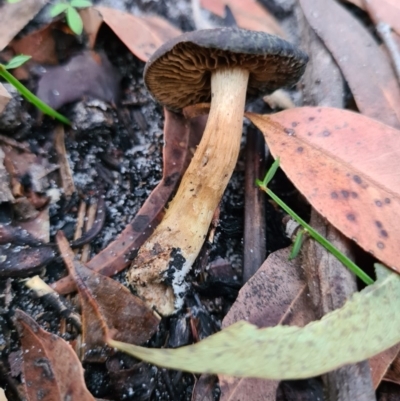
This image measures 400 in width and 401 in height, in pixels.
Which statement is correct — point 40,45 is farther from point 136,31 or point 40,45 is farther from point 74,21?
point 136,31

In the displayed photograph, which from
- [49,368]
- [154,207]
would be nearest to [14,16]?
[154,207]

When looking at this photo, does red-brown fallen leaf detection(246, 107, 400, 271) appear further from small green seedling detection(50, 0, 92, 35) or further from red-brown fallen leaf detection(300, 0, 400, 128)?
small green seedling detection(50, 0, 92, 35)

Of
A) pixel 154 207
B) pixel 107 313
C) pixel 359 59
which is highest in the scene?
pixel 359 59

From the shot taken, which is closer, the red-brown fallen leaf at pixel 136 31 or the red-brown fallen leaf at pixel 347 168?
the red-brown fallen leaf at pixel 347 168

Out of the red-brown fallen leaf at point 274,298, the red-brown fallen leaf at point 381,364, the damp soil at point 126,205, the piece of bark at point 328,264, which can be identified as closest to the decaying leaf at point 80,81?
the damp soil at point 126,205

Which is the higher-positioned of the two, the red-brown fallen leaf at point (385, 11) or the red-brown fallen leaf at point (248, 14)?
the red-brown fallen leaf at point (385, 11)

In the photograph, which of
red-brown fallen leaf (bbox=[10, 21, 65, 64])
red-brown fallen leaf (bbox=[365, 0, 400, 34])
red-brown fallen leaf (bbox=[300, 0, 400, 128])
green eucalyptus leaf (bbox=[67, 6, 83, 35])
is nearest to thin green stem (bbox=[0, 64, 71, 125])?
red-brown fallen leaf (bbox=[10, 21, 65, 64])

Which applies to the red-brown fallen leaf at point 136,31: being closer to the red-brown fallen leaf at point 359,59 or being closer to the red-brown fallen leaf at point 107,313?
the red-brown fallen leaf at point 359,59

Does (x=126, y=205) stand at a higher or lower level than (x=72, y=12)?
lower
